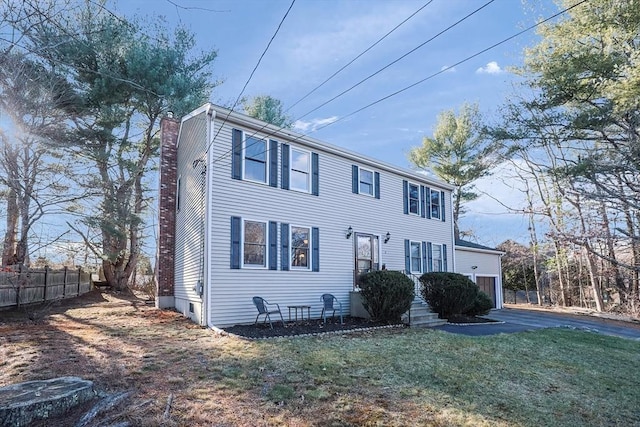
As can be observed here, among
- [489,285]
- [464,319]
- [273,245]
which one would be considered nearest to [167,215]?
[273,245]

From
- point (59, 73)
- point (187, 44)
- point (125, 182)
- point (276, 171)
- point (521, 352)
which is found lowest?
point (521, 352)

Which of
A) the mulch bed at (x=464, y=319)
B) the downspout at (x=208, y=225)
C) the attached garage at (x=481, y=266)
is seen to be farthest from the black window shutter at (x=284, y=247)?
the attached garage at (x=481, y=266)

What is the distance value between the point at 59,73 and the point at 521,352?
13.6m

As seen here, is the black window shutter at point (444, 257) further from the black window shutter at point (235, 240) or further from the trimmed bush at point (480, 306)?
the black window shutter at point (235, 240)

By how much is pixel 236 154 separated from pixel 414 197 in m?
7.69

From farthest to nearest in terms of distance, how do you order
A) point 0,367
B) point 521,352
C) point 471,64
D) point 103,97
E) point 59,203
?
point 103,97 → point 59,203 → point 521,352 → point 471,64 → point 0,367

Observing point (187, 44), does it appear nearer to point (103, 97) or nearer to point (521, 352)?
point (103, 97)

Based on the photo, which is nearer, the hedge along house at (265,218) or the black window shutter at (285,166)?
the hedge along house at (265,218)

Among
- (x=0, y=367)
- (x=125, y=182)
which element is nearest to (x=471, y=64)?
(x=0, y=367)

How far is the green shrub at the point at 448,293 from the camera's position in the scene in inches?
463

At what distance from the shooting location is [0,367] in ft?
17.1

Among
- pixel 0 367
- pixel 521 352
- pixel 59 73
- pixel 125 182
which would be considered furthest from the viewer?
pixel 125 182

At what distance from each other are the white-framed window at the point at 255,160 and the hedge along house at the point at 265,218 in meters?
0.03

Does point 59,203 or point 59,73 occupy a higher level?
point 59,73
